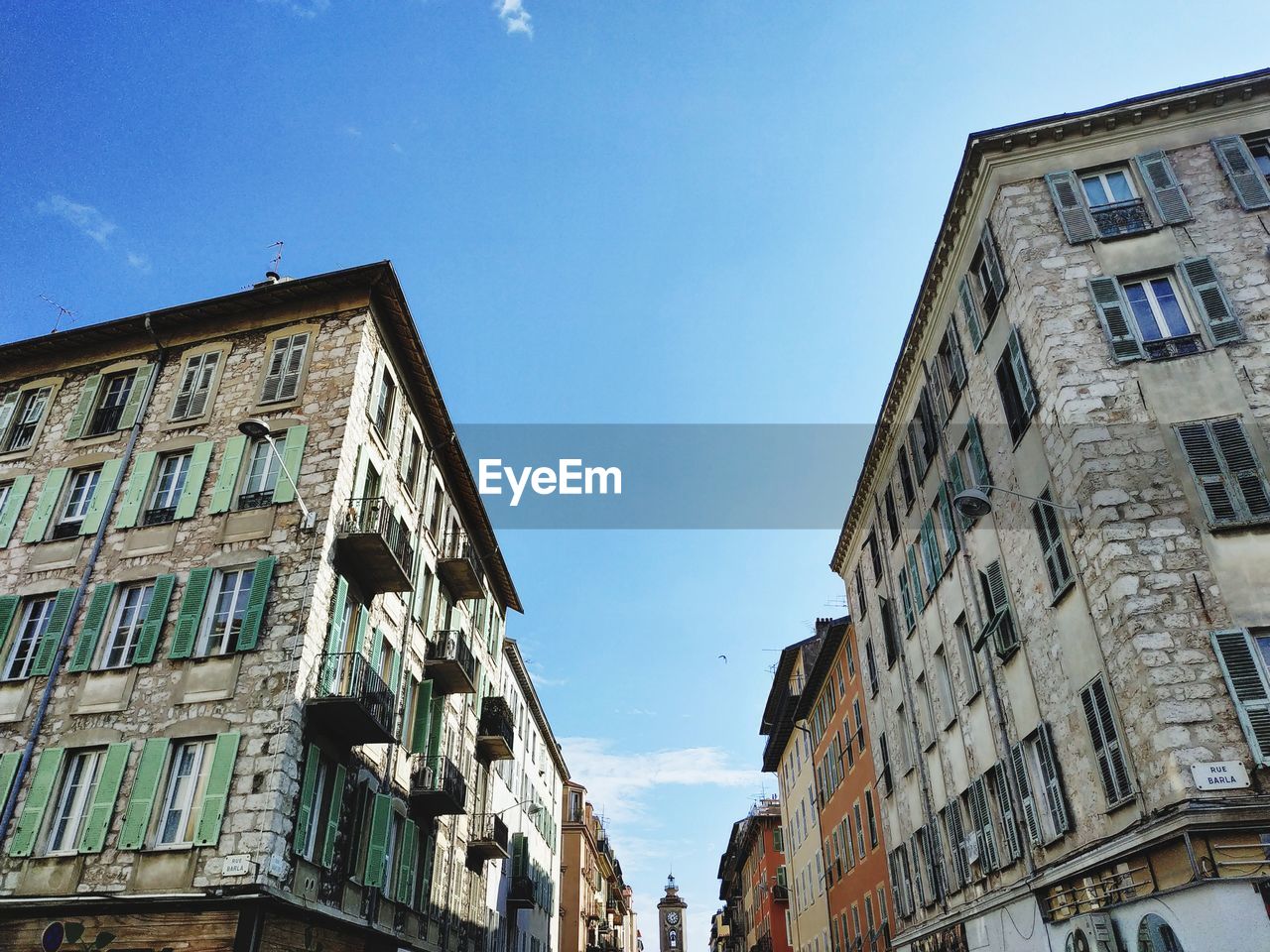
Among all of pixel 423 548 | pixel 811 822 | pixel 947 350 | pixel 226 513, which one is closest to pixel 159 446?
pixel 226 513

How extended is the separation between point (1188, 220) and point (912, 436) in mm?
8760

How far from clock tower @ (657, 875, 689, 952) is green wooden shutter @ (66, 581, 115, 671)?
14468cm

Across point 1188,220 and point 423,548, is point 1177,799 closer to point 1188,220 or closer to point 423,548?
point 1188,220

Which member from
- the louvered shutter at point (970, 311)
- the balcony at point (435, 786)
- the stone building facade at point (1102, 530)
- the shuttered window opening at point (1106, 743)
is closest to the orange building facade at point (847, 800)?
the stone building facade at point (1102, 530)

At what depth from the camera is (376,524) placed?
67.6ft

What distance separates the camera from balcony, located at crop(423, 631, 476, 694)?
2489cm

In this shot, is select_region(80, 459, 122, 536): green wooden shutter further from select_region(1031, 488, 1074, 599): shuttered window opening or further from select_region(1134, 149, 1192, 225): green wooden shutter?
select_region(1134, 149, 1192, 225): green wooden shutter

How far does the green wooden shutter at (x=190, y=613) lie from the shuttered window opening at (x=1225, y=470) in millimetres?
17967

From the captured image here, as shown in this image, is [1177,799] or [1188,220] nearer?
[1177,799]

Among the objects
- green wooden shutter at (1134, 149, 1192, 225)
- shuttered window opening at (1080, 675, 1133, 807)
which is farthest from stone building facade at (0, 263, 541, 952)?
green wooden shutter at (1134, 149, 1192, 225)

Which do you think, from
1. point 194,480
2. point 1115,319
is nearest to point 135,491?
point 194,480

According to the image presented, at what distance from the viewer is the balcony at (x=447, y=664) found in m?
24.9

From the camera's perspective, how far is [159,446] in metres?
21.0

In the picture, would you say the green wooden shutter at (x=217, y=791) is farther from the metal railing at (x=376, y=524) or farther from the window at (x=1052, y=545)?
the window at (x=1052, y=545)
